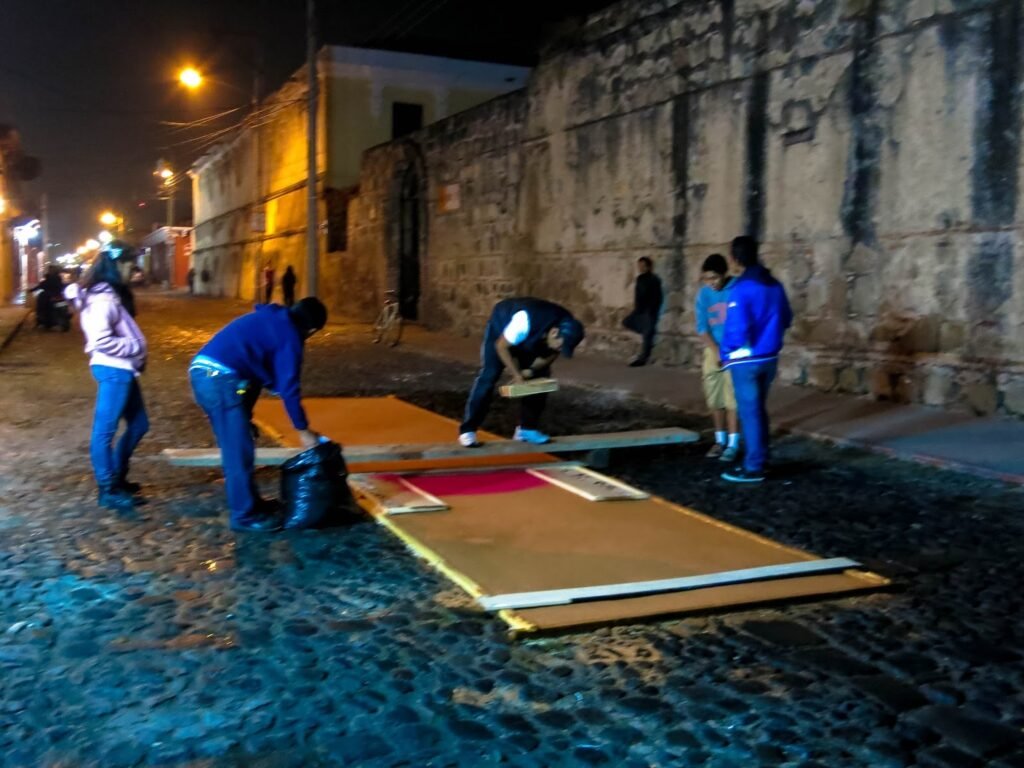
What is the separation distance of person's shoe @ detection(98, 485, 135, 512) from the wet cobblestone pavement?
125 millimetres

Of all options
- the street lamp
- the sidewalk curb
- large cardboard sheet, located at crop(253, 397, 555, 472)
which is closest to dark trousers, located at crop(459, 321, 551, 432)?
large cardboard sheet, located at crop(253, 397, 555, 472)

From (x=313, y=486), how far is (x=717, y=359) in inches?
156

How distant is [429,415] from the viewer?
10.8 meters

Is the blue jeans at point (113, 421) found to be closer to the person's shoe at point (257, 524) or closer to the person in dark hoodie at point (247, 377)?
the person in dark hoodie at point (247, 377)

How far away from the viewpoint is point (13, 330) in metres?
22.5

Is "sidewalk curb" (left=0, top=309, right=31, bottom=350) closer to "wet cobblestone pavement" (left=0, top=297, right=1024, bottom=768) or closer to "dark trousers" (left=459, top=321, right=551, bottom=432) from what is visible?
"dark trousers" (left=459, top=321, right=551, bottom=432)

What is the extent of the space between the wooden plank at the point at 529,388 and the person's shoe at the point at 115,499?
108 inches

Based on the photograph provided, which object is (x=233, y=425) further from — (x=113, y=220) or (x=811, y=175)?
(x=113, y=220)

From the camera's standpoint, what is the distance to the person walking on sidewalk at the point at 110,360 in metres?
6.68

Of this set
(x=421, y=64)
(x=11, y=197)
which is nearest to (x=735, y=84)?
(x=421, y=64)

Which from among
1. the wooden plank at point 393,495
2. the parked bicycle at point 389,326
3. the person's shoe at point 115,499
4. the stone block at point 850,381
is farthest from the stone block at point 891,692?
the parked bicycle at point 389,326

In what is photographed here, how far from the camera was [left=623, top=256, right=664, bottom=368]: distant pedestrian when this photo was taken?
14766 millimetres

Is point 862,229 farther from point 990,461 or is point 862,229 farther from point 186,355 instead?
point 186,355

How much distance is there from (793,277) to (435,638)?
905 cm
